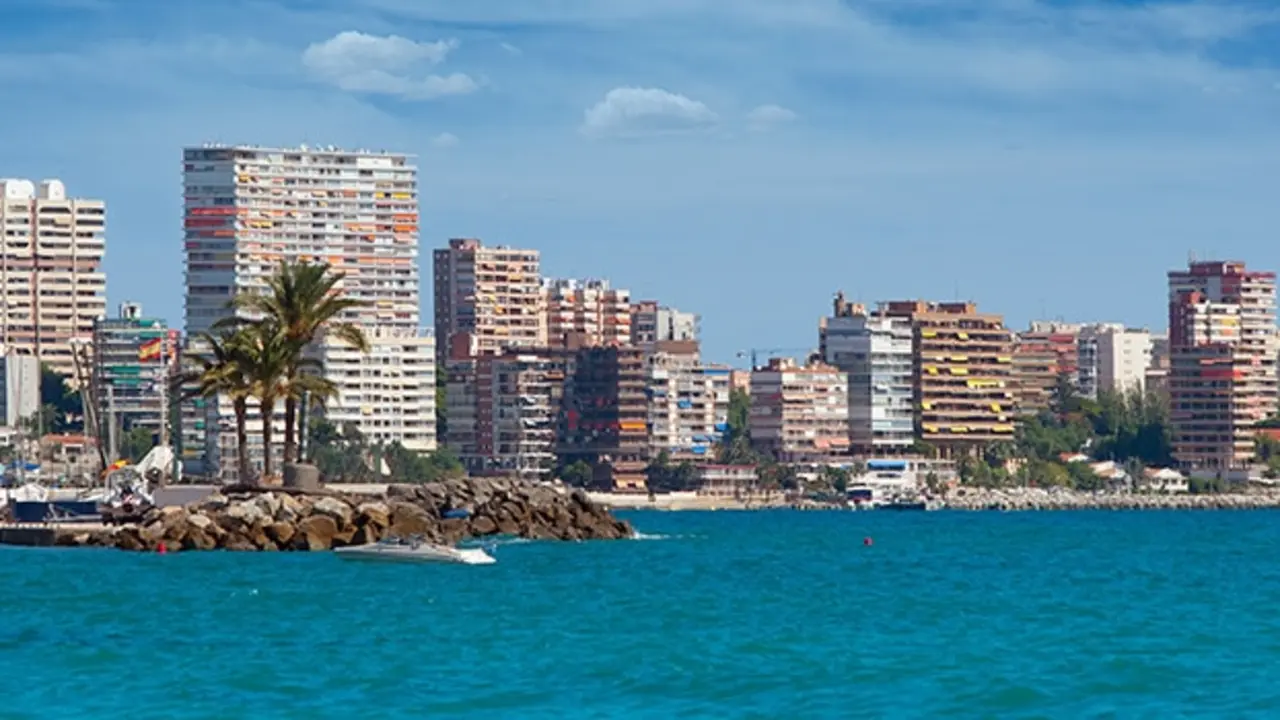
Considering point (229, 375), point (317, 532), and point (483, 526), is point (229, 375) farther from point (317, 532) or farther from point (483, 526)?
point (483, 526)

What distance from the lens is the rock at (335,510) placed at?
77688 mm

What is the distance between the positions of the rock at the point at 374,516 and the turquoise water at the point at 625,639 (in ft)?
13.9

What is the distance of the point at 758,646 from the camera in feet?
140

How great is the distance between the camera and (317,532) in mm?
77312

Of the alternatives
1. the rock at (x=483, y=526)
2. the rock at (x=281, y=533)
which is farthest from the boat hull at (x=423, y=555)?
the rock at (x=483, y=526)

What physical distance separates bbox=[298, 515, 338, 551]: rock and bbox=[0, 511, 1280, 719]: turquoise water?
341 centimetres

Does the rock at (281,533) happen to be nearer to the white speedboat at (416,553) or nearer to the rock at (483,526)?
the white speedboat at (416,553)

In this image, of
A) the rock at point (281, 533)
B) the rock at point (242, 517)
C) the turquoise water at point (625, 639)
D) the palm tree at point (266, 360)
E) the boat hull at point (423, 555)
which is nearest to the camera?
the turquoise water at point (625, 639)

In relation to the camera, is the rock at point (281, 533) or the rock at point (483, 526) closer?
the rock at point (281, 533)

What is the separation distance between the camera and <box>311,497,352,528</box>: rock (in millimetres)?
77688

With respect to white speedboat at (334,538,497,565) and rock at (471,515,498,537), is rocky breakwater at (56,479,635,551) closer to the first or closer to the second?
rock at (471,515,498,537)

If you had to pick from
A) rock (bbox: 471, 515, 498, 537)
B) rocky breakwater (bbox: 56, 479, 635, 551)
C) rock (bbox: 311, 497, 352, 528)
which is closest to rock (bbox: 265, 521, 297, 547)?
rocky breakwater (bbox: 56, 479, 635, 551)

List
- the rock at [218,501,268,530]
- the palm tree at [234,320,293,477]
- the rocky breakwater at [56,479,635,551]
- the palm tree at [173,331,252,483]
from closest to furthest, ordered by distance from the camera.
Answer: the rocky breakwater at [56,479,635,551] → the rock at [218,501,268,530] → the palm tree at [234,320,293,477] → the palm tree at [173,331,252,483]

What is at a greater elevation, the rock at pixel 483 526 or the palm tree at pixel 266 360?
the palm tree at pixel 266 360
